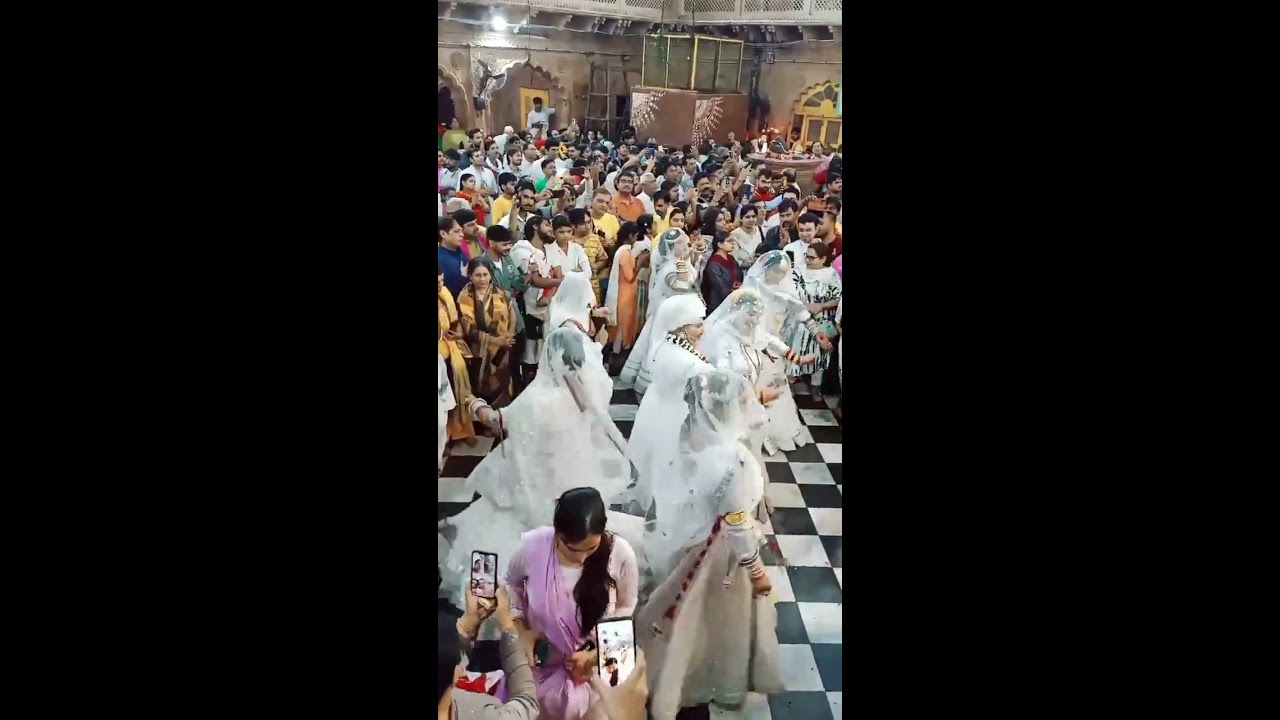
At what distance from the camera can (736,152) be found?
2.02 metres

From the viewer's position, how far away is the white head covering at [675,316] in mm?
1979

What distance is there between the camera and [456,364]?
1.96m

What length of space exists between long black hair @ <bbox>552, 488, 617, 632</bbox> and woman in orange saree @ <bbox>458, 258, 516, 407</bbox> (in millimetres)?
296

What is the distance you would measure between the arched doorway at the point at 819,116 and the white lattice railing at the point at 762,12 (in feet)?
0.45

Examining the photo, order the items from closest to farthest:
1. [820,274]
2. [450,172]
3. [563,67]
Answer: [450,172]
[563,67]
[820,274]

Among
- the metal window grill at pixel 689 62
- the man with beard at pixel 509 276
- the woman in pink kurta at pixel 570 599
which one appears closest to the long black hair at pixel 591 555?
the woman in pink kurta at pixel 570 599

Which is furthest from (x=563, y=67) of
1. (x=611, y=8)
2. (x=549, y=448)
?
(x=549, y=448)

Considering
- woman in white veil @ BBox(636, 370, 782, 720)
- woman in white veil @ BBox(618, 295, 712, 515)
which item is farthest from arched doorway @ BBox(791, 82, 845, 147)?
woman in white veil @ BBox(636, 370, 782, 720)

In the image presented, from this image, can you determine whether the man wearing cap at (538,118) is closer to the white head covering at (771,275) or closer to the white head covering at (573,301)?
the white head covering at (573,301)

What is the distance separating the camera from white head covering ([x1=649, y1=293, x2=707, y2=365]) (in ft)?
6.49

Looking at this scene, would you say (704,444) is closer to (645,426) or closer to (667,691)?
(645,426)

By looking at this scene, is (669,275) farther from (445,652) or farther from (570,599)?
(445,652)

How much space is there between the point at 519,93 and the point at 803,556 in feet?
3.92

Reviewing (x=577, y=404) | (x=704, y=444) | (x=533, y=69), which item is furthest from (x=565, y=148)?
(x=704, y=444)
